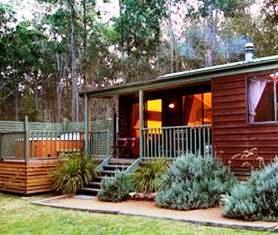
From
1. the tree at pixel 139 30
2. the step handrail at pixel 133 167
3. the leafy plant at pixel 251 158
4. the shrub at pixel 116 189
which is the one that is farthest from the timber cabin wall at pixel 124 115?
the tree at pixel 139 30

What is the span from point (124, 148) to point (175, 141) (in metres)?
3.07

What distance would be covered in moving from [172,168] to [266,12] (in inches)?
811

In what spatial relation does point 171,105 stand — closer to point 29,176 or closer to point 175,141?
point 175,141

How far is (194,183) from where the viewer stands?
959cm

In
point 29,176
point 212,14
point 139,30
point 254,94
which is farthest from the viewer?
point 212,14

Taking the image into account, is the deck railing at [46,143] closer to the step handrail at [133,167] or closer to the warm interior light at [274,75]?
the step handrail at [133,167]

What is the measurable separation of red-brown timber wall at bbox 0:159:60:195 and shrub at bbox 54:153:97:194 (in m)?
0.39

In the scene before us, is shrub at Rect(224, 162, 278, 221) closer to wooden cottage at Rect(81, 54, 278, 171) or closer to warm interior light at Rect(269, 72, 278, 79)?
wooden cottage at Rect(81, 54, 278, 171)

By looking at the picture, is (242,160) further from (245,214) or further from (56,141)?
A: (56,141)

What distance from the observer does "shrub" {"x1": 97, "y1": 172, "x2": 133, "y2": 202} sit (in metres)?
11.0

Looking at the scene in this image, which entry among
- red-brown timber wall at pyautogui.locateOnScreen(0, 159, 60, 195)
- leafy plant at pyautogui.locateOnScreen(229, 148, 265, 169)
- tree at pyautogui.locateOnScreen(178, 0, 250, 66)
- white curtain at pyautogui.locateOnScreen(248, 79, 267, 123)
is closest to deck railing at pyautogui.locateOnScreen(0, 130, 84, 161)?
red-brown timber wall at pyautogui.locateOnScreen(0, 159, 60, 195)

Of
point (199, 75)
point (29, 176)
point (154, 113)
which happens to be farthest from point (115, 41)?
point (199, 75)

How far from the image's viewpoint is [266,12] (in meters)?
28.0

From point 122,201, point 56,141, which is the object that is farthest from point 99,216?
point 56,141
